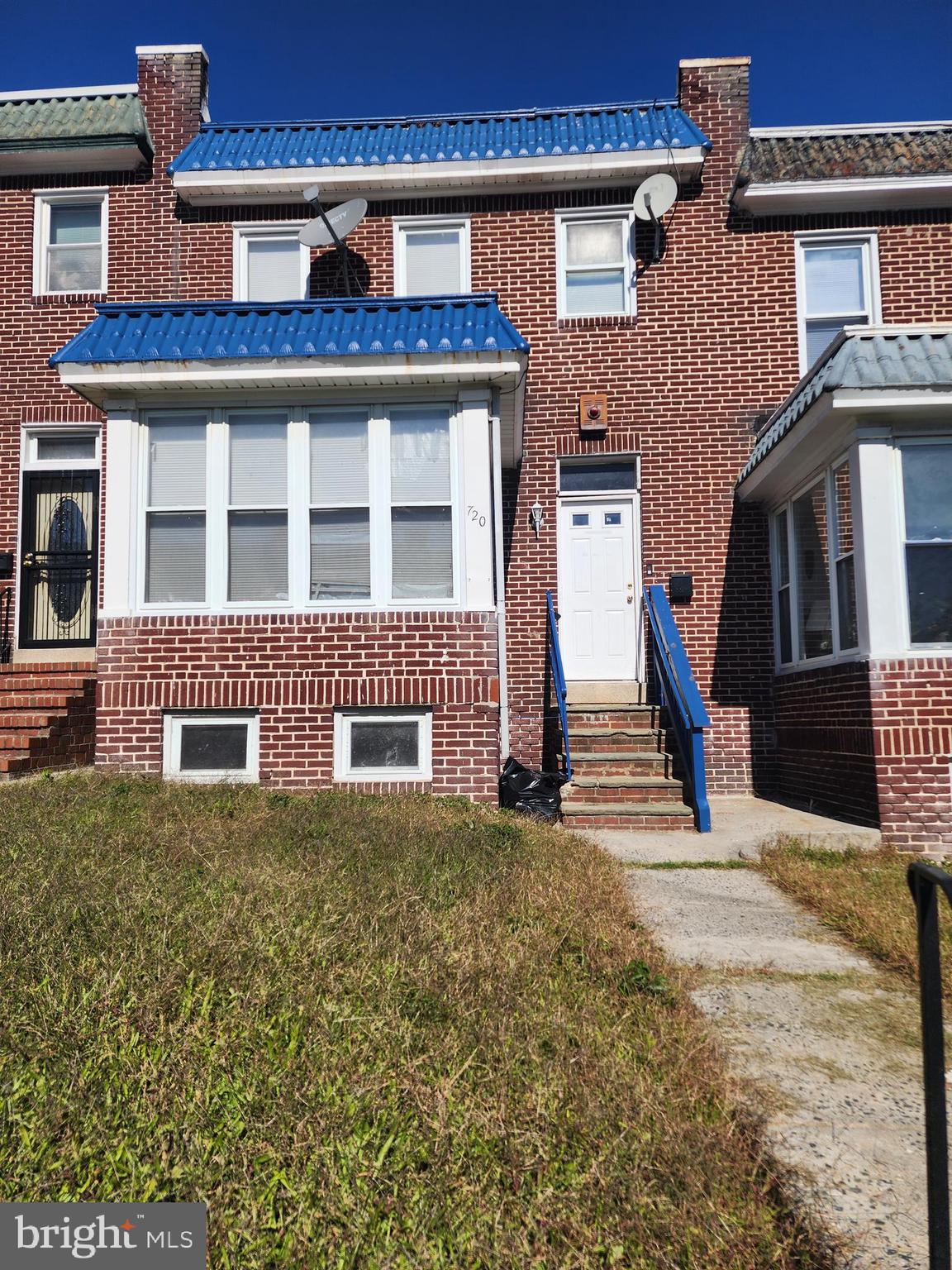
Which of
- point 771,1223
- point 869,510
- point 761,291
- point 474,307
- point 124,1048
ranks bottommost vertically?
point 771,1223

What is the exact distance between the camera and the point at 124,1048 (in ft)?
9.74

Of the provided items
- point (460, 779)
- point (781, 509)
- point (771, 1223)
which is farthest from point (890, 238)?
point (771, 1223)

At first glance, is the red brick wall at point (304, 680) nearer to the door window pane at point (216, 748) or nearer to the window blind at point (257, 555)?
the door window pane at point (216, 748)

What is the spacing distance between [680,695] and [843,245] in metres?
6.29

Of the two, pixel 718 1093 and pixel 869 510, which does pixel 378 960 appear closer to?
pixel 718 1093

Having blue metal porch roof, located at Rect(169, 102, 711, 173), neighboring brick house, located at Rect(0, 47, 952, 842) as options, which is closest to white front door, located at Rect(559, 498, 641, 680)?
neighboring brick house, located at Rect(0, 47, 952, 842)

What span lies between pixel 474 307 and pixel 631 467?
3.36 m

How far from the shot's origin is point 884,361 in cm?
793

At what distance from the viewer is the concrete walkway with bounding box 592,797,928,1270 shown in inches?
94.3

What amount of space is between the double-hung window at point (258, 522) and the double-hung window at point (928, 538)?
540 centimetres

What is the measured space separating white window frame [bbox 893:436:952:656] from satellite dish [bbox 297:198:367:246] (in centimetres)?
649

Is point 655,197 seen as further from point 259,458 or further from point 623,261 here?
point 259,458

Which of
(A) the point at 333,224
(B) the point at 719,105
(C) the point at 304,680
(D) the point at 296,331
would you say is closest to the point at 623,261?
(B) the point at 719,105

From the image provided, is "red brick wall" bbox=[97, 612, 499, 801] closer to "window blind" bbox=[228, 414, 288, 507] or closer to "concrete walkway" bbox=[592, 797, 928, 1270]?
"window blind" bbox=[228, 414, 288, 507]
